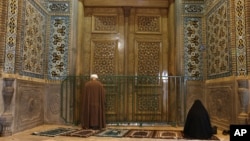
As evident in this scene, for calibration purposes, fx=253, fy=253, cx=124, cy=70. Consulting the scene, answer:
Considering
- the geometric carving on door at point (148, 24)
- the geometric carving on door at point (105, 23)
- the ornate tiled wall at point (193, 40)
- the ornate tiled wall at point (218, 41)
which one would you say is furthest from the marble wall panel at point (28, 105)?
the ornate tiled wall at point (218, 41)

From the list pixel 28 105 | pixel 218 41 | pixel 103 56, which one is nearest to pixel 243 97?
pixel 218 41

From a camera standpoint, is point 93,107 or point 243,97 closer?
point 243,97

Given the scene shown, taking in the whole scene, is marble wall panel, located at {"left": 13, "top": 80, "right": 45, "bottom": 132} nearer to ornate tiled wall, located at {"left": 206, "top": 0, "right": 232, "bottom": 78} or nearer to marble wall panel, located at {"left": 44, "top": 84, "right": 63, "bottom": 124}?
marble wall panel, located at {"left": 44, "top": 84, "right": 63, "bottom": 124}

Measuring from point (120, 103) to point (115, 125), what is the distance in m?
0.76

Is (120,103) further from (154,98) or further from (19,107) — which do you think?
(19,107)

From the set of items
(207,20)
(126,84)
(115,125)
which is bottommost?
(115,125)

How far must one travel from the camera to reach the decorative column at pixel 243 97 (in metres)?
4.25

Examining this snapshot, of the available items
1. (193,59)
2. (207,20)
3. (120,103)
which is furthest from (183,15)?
(120,103)

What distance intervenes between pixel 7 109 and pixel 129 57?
316 cm

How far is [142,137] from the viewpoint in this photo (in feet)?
13.5

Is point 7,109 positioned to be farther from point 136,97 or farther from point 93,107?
point 136,97

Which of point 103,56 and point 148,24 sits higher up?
point 148,24

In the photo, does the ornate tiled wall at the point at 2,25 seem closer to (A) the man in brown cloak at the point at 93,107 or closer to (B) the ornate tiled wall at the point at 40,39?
(B) the ornate tiled wall at the point at 40,39

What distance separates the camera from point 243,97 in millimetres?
4277
